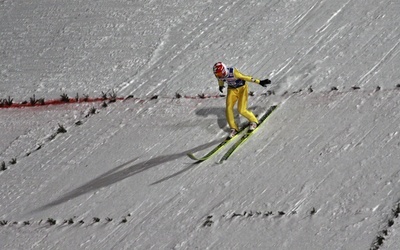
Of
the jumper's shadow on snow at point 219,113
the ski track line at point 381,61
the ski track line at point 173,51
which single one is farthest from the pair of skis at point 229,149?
the ski track line at point 173,51

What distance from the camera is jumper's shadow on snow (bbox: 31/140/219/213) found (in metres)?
15.5

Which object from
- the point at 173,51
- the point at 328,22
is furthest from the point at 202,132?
the point at 328,22

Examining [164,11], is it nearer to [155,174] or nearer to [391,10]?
[391,10]

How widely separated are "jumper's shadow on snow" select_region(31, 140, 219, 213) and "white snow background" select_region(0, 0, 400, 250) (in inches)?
0.9

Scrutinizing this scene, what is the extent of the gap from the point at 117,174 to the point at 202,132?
1392mm

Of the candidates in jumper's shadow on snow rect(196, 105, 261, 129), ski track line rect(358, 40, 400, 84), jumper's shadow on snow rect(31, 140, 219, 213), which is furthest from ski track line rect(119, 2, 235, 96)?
ski track line rect(358, 40, 400, 84)

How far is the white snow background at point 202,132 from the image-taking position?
1369 cm

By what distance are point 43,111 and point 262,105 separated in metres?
4.18

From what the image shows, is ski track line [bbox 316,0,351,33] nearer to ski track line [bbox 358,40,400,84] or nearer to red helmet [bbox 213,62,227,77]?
ski track line [bbox 358,40,400,84]

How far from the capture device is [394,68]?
16.1 m

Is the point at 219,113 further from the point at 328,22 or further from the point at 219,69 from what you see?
the point at 328,22

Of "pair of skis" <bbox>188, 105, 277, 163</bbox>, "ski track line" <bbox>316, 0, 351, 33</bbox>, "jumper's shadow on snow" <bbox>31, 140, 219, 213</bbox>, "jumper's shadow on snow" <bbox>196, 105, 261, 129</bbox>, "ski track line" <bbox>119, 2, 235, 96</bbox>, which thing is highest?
"ski track line" <bbox>119, 2, 235, 96</bbox>

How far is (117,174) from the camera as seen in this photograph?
15648mm

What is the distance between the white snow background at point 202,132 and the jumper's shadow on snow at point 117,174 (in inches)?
0.9
